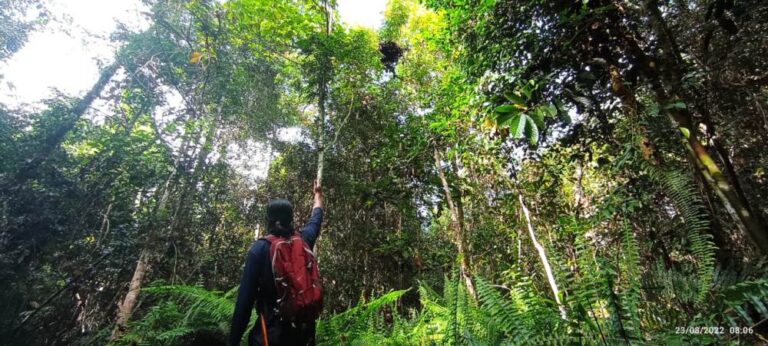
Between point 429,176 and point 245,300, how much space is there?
495cm

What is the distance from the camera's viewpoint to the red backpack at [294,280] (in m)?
2.15

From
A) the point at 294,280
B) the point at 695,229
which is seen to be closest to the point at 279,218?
the point at 294,280

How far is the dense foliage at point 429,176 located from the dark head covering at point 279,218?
1.19 metres

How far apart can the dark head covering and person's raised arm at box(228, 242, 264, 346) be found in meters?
0.19

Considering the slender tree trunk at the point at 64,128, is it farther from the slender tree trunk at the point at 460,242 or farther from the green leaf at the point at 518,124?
the green leaf at the point at 518,124

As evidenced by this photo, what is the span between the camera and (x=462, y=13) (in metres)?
4.51

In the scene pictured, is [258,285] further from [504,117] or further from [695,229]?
[695,229]

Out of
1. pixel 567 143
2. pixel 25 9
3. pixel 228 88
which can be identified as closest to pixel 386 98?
pixel 228 88

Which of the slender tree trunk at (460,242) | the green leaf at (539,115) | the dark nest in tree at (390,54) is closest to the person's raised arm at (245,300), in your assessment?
the green leaf at (539,115)

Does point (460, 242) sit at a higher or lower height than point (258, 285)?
higher

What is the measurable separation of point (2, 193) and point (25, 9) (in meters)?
8.81

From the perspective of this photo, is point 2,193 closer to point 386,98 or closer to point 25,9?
point 386,98

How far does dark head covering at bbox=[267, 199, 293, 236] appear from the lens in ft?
7.88

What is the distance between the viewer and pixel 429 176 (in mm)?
6711
